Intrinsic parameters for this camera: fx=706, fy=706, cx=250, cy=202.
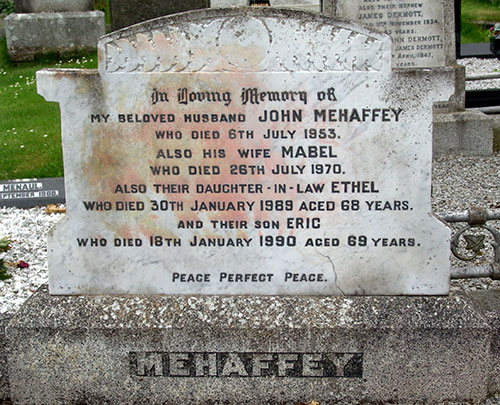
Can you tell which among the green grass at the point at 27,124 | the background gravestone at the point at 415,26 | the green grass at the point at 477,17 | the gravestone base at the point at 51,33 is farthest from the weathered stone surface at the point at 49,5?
the green grass at the point at 477,17

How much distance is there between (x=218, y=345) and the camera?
326 centimetres

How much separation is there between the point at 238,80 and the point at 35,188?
4257mm

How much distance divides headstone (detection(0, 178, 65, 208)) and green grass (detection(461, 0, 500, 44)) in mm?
12800

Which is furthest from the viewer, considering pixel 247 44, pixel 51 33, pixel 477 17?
pixel 477 17

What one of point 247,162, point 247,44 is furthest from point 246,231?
point 247,44

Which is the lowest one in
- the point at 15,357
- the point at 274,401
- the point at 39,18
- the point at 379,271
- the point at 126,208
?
the point at 274,401

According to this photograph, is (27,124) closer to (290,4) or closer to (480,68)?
(290,4)

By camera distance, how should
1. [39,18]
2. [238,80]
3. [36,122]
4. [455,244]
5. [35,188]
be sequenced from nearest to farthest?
[238,80] < [455,244] < [35,188] < [36,122] < [39,18]

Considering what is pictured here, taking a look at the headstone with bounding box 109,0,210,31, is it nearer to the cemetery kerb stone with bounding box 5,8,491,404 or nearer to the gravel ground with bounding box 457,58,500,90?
the cemetery kerb stone with bounding box 5,8,491,404

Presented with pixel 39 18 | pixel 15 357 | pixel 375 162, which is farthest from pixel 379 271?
pixel 39 18

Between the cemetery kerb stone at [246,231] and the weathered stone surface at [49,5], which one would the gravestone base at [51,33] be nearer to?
the weathered stone surface at [49,5]

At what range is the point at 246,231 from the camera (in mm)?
3320

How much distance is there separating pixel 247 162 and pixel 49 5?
36.6 feet

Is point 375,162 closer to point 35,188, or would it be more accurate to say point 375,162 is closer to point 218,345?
point 218,345
